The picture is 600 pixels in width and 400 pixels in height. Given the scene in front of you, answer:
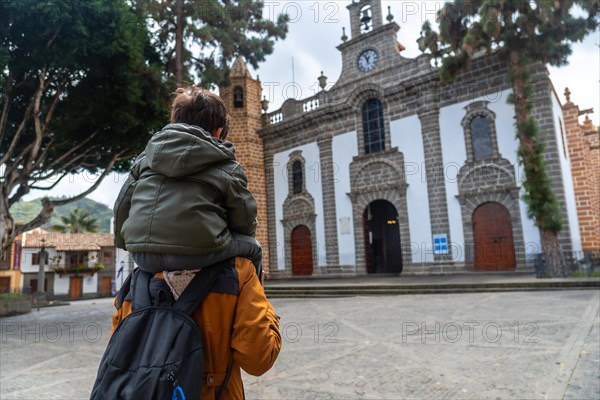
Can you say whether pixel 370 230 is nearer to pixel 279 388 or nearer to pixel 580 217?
pixel 580 217

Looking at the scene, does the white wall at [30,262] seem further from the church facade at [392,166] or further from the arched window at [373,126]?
the arched window at [373,126]

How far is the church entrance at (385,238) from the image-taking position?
64.3 ft

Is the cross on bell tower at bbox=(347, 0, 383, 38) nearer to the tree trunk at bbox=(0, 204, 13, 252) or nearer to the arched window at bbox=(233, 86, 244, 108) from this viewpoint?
the arched window at bbox=(233, 86, 244, 108)

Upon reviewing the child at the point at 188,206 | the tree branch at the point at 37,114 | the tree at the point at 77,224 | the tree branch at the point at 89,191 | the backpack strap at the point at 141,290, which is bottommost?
the backpack strap at the point at 141,290

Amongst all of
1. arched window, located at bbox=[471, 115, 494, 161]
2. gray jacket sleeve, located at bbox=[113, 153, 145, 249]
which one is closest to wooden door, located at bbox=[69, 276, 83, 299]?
arched window, located at bbox=[471, 115, 494, 161]

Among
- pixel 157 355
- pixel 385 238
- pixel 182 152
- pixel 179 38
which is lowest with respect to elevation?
pixel 157 355

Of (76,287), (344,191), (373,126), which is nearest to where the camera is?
(373,126)

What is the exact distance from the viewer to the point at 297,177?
829 inches

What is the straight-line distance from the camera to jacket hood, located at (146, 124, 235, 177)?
1.36 metres

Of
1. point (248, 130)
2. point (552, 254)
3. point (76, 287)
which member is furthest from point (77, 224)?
point (552, 254)

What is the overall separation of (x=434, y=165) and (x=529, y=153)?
4201mm

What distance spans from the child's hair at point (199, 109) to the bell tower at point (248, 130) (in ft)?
64.6

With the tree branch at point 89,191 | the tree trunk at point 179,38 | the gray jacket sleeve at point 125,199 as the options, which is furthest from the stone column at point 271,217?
the gray jacket sleeve at point 125,199

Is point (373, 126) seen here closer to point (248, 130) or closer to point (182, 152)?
point (248, 130)
